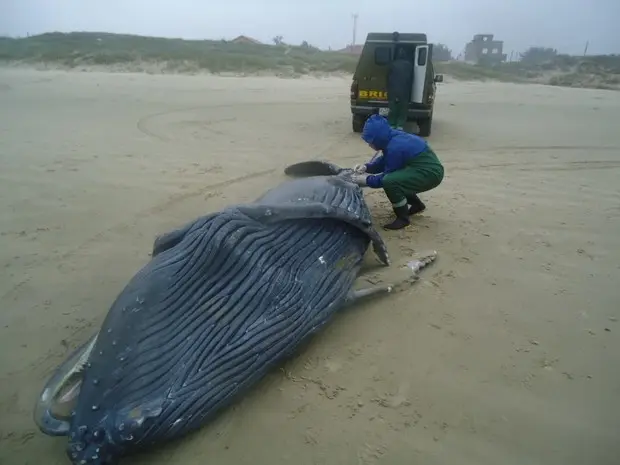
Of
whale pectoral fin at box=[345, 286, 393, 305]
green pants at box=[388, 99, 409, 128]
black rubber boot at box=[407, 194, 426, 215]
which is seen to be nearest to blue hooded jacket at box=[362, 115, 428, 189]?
black rubber boot at box=[407, 194, 426, 215]

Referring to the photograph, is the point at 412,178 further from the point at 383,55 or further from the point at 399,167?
the point at 383,55

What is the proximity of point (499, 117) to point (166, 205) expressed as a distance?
10.1 metres

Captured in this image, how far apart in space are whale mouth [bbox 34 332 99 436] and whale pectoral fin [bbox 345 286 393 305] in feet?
5.55

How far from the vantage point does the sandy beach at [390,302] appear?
2.42 meters

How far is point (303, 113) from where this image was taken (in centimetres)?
1222

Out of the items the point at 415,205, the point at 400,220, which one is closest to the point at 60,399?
the point at 400,220

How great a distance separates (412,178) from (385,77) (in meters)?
5.35

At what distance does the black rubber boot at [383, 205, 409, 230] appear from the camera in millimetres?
4869

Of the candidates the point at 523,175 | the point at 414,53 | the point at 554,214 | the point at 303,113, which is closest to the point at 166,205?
the point at 554,214

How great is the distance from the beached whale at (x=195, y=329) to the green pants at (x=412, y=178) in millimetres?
1663

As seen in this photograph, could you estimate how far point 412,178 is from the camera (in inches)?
189

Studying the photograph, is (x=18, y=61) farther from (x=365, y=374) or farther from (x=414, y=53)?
(x=365, y=374)

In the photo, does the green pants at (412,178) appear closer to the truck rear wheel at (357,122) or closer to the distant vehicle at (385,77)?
the distant vehicle at (385,77)

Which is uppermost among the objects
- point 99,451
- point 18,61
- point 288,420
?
point 18,61
